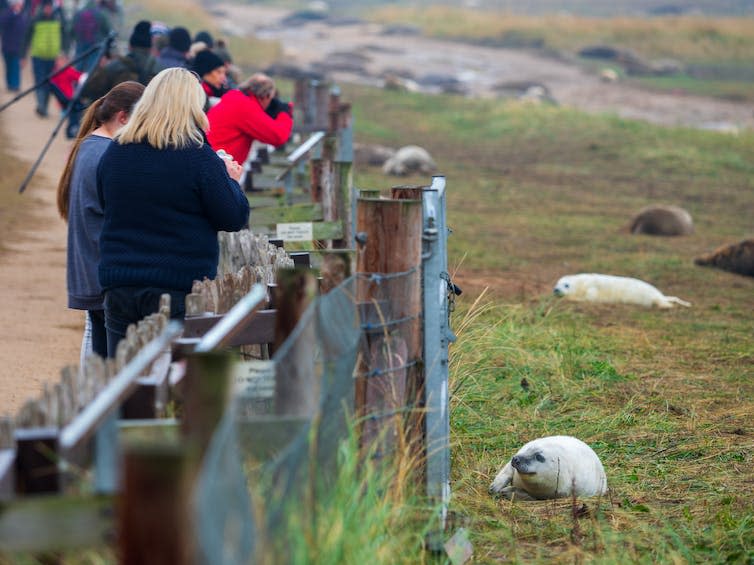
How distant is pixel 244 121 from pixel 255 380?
5.26 metres

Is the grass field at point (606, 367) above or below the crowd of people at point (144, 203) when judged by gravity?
below

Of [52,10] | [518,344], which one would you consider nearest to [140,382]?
[518,344]

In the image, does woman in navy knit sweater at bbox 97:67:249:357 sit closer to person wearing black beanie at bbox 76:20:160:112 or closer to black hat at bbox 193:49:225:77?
black hat at bbox 193:49:225:77

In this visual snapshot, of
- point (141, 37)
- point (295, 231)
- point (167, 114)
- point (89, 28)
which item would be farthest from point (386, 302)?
point (89, 28)

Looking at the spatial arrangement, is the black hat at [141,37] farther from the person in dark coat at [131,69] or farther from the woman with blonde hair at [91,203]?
the woman with blonde hair at [91,203]

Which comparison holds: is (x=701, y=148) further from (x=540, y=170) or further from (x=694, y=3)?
→ (x=694, y=3)

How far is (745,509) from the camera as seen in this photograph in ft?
18.2

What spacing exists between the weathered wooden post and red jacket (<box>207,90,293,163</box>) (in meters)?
4.54

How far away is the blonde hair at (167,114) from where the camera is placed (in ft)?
16.6

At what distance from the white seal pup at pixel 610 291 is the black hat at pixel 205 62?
3.71 meters

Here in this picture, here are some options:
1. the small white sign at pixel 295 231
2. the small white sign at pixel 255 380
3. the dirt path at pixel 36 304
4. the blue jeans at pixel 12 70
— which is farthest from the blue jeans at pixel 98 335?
the blue jeans at pixel 12 70

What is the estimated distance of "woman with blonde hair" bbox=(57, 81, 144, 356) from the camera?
19.3 feet

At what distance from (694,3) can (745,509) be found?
2865 inches

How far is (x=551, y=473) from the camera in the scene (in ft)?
19.0
